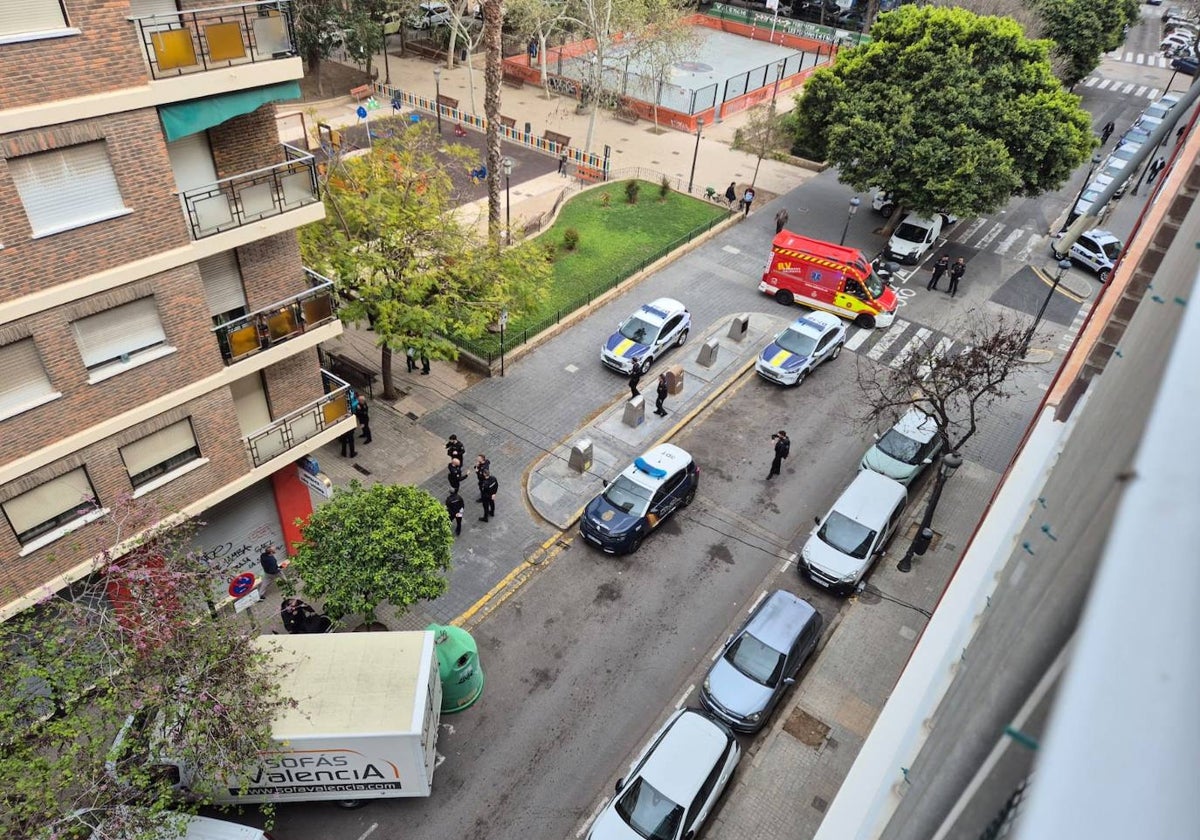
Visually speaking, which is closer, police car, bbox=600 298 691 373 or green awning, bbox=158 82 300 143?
green awning, bbox=158 82 300 143

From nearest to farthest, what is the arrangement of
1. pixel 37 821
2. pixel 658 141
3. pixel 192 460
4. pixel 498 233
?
pixel 37 821, pixel 192 460, pixel 498 233, pixel 658 141

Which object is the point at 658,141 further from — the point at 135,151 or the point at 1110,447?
the point at 1110,447

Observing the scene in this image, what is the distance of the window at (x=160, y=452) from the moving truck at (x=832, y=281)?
21.4m

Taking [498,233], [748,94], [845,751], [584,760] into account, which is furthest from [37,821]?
[748,94]

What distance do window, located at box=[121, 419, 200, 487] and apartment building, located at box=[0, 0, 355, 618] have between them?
0.04m

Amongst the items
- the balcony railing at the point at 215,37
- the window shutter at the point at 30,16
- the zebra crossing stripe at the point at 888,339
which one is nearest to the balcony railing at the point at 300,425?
the balcony railing at the point at 215,37

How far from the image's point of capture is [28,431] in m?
12.5

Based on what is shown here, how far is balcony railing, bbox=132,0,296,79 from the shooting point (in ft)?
39.2

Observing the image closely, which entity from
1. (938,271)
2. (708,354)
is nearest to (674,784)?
(708,354)

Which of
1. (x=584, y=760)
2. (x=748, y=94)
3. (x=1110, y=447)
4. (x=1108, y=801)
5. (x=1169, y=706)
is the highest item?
(x=1169, y=706)

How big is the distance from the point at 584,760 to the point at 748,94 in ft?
146

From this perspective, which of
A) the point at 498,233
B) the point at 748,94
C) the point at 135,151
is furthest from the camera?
the point at 748,94

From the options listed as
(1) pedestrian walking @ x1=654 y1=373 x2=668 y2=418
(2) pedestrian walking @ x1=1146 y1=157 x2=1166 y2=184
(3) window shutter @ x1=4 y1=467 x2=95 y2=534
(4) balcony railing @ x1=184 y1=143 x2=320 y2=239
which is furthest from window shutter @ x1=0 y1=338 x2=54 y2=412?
(2) pedestrian walking @ x1=1146 y1=157 x2=1166 y2=184

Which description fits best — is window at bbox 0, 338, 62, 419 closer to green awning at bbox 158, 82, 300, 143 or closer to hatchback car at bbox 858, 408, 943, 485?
green awning at bbox 158, 82, 300, 143
